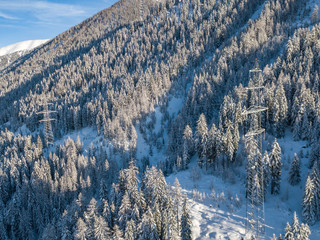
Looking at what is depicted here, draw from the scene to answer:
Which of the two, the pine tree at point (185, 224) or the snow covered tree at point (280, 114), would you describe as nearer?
the pine tree at point (185, 224)

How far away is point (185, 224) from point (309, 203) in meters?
22.7

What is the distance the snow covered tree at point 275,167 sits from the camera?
163 ft

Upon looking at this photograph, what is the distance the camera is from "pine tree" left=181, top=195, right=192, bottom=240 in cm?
3950

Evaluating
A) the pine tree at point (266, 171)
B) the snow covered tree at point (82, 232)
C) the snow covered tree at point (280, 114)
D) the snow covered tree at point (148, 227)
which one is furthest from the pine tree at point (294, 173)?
the snow covered tree at point (82, 232)

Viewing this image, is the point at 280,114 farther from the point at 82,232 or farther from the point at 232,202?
the point at 82,232

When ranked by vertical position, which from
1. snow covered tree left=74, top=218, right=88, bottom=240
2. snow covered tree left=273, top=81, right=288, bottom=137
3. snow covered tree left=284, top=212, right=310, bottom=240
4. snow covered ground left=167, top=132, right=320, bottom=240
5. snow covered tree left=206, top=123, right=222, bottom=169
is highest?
snow covered tree left=273, top=81, right=288, bottom=137

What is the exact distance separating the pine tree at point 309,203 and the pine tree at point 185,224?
70.2ft

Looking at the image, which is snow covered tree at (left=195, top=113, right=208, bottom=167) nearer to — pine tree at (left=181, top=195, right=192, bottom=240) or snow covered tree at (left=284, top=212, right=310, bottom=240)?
pine tree at (left=181, top=195, right=192, bottom=240)

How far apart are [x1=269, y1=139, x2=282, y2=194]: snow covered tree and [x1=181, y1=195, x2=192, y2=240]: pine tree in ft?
74.5

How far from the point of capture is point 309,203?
134 ft

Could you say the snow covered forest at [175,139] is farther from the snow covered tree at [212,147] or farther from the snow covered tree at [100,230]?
the snow covered tree at [212,147]

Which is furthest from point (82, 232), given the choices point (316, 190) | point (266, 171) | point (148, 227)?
point (316, 190)

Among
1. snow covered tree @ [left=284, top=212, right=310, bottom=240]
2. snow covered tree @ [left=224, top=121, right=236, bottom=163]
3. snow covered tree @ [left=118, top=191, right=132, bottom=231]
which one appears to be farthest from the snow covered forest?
snow covered tree @ [left=224, top=121, right=236, bottom=163]

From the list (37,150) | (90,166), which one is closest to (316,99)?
(90,166)
